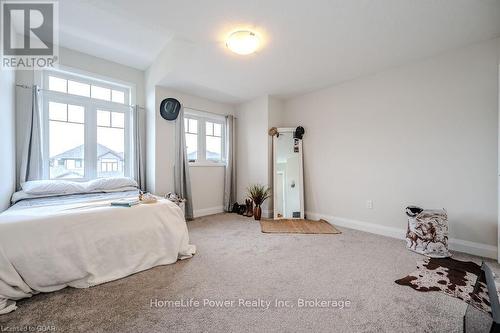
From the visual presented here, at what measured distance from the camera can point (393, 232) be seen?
2787mm

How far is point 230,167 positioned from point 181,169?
106cm

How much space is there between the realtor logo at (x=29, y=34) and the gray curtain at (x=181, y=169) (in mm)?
1867

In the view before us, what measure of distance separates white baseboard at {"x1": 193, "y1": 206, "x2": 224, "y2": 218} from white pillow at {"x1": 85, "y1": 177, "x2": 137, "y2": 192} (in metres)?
1.24

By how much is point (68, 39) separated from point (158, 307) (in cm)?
365

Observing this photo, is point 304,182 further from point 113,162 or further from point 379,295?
point 113,162

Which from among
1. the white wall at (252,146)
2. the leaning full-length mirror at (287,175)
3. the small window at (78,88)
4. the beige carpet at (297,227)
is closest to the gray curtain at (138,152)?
the small window at (78,88)

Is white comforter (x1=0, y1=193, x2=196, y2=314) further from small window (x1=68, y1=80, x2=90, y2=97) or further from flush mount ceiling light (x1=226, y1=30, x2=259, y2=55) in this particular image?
small window (x1=68, y1=80, x2=90, y2=97)

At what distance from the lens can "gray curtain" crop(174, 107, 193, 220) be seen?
360 cm

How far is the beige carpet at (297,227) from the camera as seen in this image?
302cm

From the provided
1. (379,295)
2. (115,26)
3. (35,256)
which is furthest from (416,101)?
(35,256)

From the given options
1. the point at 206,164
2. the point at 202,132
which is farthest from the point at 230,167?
the point at 202,132

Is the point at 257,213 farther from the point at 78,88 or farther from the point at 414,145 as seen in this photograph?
the point at 78,88

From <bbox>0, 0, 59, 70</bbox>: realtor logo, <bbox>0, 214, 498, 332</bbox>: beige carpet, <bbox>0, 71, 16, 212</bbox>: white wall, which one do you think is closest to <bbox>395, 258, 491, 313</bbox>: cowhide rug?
<bbox>0, 214, 498, 332</bbox>: beige carpet

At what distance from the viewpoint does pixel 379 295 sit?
1543mm
